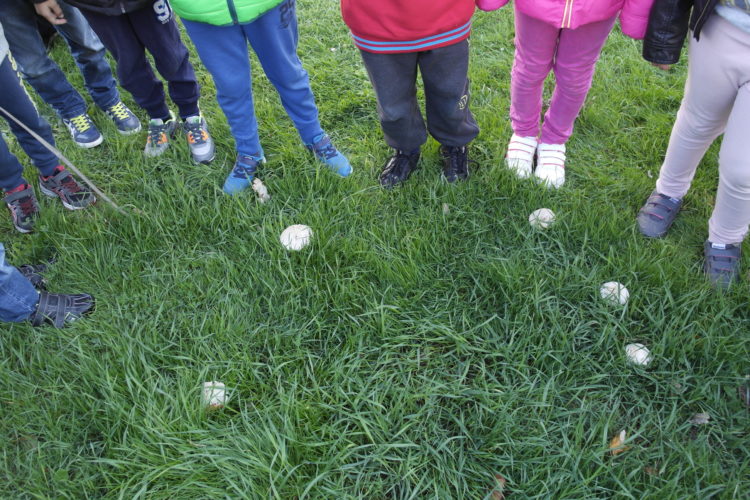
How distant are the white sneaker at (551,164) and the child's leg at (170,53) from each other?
1.85m

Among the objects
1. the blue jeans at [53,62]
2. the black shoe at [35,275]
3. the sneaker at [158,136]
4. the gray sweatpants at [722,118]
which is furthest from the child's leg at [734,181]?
the blue jeans at [53,62]

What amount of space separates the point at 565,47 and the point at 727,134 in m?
0.68

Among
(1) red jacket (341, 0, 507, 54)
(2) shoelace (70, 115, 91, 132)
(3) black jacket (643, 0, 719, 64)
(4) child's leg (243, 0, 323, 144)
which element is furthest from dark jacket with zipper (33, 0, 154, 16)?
(3) black jacket (643, 0, 719, 64)

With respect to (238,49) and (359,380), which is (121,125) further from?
(359,380)

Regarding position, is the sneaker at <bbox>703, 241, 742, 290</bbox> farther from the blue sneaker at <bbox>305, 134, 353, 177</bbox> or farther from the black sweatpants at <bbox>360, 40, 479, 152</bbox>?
the blue sneaker at <bbox>305, 134, 353, 177</bbox>

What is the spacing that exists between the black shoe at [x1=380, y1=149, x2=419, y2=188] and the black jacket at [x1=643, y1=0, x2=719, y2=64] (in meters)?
1.07

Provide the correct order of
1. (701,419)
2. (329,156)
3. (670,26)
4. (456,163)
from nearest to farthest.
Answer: (701,419)
(670,26)
(456,163)
(329,156)

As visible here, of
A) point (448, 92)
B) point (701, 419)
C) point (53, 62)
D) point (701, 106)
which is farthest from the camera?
point (53, 62)

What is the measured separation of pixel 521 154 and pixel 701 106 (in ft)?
2.64

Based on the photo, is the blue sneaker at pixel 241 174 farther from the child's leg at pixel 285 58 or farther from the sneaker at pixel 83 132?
the sneaker at pixel 83 132

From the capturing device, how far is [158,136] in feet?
9.09

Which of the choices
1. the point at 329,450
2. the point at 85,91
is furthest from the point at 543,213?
the point at 85,91

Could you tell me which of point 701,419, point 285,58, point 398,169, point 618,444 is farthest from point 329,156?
point 701,419

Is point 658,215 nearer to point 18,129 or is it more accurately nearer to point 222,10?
point 222,10
